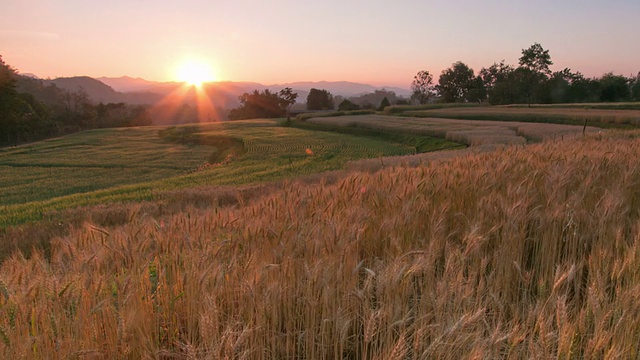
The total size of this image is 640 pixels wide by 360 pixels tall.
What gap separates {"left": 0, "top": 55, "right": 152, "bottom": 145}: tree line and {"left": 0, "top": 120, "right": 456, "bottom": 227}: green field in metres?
20.0

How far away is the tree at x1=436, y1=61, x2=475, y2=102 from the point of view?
102m

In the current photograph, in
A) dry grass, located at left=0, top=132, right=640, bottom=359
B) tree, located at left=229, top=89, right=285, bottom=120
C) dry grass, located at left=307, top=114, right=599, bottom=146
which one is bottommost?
dry grass, located at left=307, top=114, right=599, bottom=146

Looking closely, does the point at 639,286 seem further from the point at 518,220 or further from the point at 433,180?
the point at 433,180

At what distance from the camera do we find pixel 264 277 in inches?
77.8

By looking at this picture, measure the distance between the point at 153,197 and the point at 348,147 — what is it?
67.1 ft

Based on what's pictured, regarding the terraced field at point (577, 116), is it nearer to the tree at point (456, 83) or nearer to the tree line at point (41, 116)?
the tree at point (456, 83)

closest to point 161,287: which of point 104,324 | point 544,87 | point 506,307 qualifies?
point 104,324

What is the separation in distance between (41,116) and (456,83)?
9545 cm

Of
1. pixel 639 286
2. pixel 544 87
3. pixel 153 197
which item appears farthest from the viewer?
pixel 544 87

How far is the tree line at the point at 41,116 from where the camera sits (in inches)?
2274

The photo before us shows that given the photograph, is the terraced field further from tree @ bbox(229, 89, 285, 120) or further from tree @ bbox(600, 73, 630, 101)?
tree @ bbox(229, 89, 285, 120)

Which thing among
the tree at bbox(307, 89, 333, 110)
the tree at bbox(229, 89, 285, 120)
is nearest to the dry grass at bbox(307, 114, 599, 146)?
the tree at bbox(229, 89, 285, 120)

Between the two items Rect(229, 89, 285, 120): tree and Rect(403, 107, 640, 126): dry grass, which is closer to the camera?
Rect(403, 107, 640, 126): dry grass

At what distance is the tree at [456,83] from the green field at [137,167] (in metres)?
73.5
